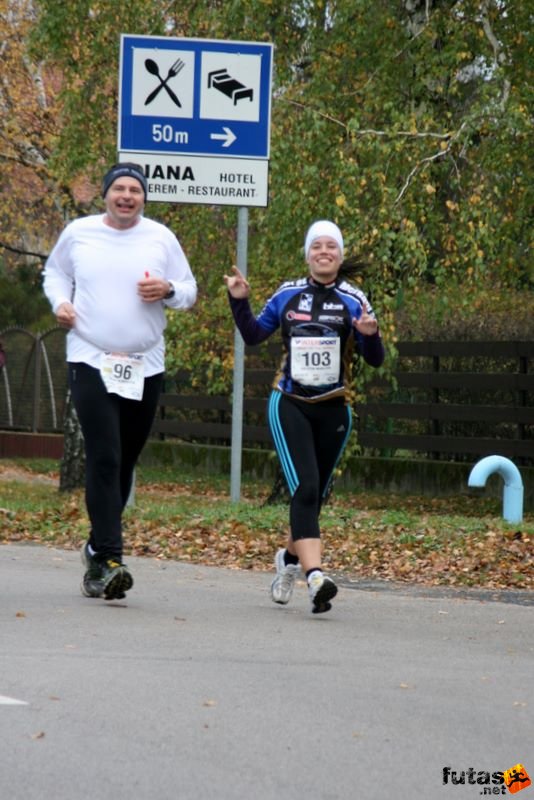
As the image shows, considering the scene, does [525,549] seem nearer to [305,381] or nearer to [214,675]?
[305,381]

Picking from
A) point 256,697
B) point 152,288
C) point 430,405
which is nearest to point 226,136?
point 152,288

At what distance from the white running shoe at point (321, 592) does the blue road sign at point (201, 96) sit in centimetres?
569

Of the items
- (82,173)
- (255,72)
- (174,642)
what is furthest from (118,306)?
(82,173)

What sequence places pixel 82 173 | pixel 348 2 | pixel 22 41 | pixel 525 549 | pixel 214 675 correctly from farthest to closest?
pixel 22 41 < pixel 82 173 < pixel 348 2 < pixel 525 549 < pixel 214 675

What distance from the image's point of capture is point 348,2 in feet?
58.0

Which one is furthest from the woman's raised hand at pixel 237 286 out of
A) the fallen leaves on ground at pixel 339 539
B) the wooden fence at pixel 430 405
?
the wooden fence at pixel 430 405

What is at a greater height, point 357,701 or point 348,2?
point 348,2

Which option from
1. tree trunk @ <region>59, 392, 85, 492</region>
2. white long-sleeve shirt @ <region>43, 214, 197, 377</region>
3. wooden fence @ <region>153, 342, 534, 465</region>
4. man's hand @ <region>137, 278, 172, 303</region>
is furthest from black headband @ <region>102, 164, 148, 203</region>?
wooden fence @ <region>153, 342, 534, 465</region>

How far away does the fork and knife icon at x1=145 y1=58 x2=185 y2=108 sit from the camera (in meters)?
14.0

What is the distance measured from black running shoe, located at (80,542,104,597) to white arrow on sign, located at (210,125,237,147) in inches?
214

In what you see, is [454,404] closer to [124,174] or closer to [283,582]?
[283,582]

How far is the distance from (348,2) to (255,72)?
156 inches

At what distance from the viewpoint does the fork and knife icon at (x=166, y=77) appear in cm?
1404

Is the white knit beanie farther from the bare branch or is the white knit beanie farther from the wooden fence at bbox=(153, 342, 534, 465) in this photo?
the wooden fence at bbox=(153, 342, 534, 465)
